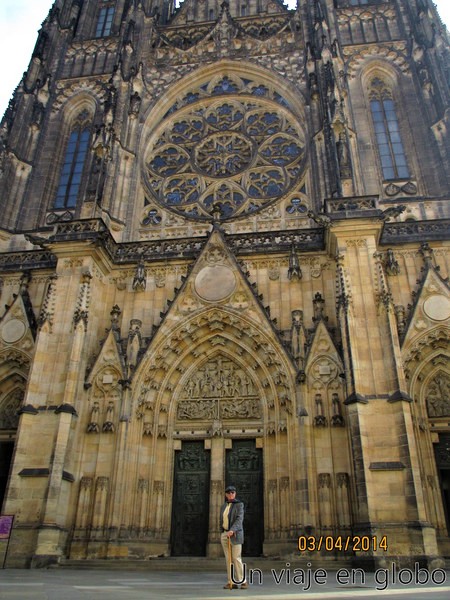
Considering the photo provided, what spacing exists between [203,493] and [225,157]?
11901 millimetres

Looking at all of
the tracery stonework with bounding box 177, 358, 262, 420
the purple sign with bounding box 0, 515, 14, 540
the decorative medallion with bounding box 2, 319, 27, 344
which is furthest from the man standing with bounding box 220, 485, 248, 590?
the decorative medallion with bounding box 2, 319, 27, 344

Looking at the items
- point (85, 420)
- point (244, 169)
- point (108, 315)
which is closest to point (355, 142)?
point (244, 169)

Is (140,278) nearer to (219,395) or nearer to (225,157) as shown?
(219,395)

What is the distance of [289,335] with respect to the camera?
1504 centimetres

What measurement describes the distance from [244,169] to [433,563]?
13.7 m

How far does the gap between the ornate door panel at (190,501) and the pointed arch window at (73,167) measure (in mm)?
10355

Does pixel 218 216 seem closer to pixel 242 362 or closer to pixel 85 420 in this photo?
pixel 242 362

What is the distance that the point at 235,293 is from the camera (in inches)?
624

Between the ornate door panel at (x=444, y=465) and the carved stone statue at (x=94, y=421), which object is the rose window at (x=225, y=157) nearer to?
the carved stone statue at (x=94, y=421)

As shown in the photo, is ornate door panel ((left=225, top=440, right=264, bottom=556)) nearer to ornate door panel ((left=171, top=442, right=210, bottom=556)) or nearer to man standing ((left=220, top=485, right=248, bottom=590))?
ornate door panel ((left=171, top=442, right=210, bottom=556))

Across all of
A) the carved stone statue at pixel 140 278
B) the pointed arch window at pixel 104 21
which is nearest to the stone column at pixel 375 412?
the carved stone statue at pixel 140 278

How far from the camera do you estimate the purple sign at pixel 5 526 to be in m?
11.5

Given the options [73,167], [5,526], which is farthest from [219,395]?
[73,167]

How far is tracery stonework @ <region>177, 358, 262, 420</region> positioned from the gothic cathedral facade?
0.19ft
